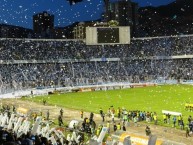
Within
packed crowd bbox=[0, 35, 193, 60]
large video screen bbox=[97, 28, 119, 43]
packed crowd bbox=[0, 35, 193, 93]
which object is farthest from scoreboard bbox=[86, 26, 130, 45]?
packed crowd bbox=[0, 35, 193, 60]

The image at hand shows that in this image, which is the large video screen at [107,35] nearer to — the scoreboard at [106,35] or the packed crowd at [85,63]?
the scoreboard at [106,35]

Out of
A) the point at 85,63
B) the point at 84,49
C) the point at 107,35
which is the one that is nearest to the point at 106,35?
the point at 107,35

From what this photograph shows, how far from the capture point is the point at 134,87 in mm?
71938

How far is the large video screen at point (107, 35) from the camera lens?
76812 millimetres

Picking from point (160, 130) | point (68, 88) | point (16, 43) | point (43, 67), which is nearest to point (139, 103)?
point (160, 130)

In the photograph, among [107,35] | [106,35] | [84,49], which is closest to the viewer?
[106,35]

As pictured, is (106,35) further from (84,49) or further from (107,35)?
(84,49)

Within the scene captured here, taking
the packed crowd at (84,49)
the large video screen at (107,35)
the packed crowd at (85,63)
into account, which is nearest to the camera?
the packed crowd at (85,63)

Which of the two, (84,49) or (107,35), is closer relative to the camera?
(107,35)

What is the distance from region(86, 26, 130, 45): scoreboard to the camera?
76.9 metres

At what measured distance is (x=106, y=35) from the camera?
253ft

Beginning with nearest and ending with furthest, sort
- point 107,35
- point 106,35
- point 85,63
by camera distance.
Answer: point 106,35
point 107,35
point 85,63

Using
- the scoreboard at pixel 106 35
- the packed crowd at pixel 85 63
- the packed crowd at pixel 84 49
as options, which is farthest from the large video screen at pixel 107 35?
the packed crowd at pixel 84 49

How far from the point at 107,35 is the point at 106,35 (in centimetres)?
25
